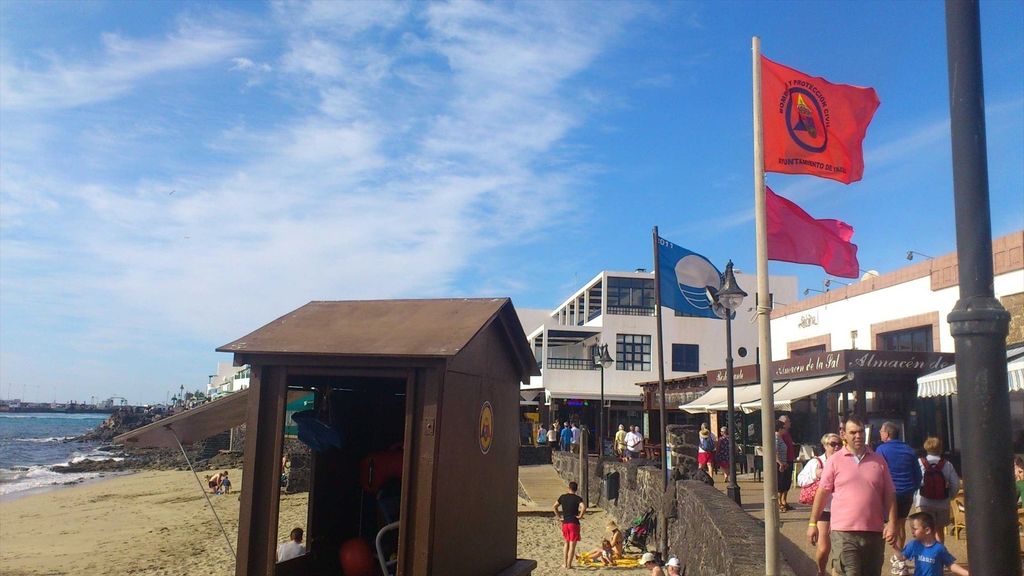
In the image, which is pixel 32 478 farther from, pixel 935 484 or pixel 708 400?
pixel 935 484

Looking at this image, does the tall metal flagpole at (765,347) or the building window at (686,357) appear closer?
the tall metal flagpole at (765,347)

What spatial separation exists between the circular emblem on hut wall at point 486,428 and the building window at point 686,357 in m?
32.2

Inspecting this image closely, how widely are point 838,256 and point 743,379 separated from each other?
1555cm

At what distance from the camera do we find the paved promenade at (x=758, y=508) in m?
8.19

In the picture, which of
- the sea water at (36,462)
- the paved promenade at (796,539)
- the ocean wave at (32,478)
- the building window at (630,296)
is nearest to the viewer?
the paved promenade at (796,539)

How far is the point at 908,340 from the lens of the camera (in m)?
17.5

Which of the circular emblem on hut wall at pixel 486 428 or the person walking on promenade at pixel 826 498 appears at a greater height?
the circular emblem on hut wall at pixel 486 428

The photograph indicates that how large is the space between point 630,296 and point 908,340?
21.7 meters

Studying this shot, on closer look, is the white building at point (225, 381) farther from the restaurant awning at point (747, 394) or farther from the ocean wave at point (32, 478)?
the restaurant awning at point (747, 394)

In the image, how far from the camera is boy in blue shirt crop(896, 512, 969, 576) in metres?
5.99

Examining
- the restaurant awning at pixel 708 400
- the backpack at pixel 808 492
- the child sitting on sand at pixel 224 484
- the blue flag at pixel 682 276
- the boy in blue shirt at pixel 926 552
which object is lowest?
the child sitting on sand at pixel 224 484

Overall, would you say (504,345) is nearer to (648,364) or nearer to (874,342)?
(874,342)

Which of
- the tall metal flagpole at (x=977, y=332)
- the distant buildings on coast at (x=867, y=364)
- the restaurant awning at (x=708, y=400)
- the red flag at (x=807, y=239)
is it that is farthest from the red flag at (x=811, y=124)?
the restaurant awning at (x=708, y=400)

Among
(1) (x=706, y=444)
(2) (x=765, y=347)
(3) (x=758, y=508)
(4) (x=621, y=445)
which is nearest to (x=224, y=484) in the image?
(4) (x=621, y=445)
